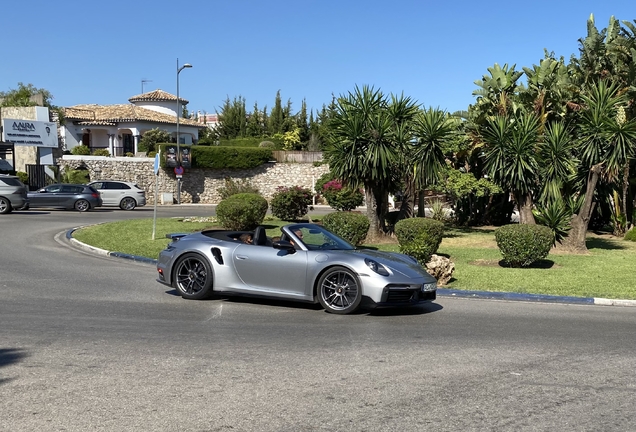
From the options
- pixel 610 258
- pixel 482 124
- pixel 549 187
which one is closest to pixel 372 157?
pixel 549 187

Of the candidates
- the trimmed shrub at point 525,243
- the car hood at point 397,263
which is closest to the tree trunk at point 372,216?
the trimmed shrub at point 525,243

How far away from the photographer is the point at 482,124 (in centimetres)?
2891

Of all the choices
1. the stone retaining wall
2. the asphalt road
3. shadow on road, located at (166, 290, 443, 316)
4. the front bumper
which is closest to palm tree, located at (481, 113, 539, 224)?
the asphalt road

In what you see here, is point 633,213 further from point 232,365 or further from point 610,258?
point 232,365

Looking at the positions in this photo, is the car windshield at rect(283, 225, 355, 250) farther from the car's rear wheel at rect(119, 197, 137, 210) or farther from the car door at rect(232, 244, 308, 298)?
the car's rear wheel at rect(119, 197, 137, 210)

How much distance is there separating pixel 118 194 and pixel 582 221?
25464 millimetres

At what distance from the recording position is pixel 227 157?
53.3 metres

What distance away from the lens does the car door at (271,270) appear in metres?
10.1

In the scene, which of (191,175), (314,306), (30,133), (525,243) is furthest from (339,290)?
(191,175)

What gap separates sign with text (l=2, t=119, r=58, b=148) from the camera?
4384 centimetres

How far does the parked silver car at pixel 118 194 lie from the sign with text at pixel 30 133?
1005 cm

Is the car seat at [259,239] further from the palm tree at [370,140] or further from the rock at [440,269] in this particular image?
the palm tree at [370,140]

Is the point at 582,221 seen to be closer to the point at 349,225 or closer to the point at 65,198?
the point at 349,225

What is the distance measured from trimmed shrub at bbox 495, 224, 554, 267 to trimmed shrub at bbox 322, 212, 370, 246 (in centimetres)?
390
